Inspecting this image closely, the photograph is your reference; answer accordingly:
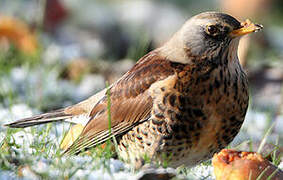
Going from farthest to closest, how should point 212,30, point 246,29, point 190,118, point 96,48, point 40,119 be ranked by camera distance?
1. point 96,48
2. point 40,119
3. point 212,30
4. point 246,29
5. point 190,118

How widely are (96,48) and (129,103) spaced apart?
5719mm

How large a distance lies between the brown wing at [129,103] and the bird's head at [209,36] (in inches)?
6.7

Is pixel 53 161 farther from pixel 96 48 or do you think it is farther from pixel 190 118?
pixel 96 48

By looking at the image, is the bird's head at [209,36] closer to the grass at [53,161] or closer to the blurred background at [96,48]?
the grass at [53,161]

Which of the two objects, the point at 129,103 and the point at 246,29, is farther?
the point at 129,103

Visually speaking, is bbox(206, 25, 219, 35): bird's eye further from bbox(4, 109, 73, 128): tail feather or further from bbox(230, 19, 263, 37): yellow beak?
bbox(4, 109, 73, 128): tail feather

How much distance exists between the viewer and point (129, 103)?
446cm

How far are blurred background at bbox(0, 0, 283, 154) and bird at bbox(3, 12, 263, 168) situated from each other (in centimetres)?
111

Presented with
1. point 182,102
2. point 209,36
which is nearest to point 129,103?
point 182,102

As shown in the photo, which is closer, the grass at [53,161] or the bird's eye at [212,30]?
the grass at [53,161]

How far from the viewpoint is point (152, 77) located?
4.34 m

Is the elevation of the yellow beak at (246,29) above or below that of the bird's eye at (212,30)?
below

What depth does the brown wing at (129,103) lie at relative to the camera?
4301 mm

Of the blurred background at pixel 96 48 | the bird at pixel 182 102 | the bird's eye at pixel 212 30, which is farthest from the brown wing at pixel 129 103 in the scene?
the blurred background at pixel 96 48
